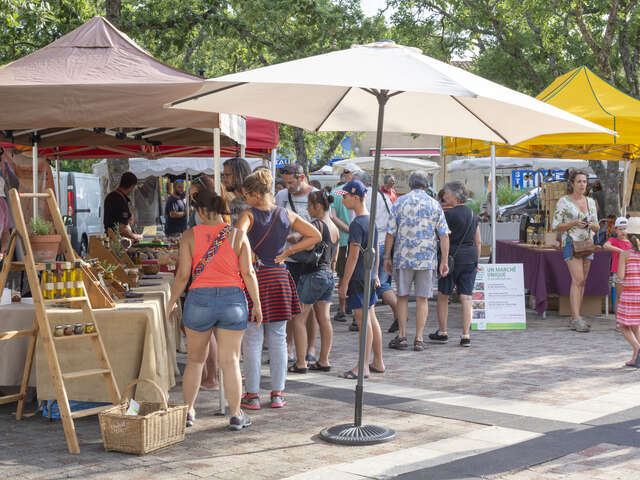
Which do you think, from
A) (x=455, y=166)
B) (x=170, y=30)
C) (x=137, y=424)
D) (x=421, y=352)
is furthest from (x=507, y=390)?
(x=455, y=166)

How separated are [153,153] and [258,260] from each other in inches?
258

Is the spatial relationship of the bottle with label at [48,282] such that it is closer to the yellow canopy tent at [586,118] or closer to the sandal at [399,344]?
the sandal at [399,344]

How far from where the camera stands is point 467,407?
21.4ft

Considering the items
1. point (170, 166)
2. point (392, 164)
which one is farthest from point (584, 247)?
point (170, 166)

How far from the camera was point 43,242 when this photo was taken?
227 inches

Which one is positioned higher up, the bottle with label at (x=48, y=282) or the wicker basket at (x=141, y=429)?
the bottle with label at (x=48, y=282)

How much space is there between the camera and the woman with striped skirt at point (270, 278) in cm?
616

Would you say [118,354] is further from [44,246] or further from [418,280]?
[418,280]

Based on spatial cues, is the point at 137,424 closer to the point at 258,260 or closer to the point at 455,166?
the point at 258,260

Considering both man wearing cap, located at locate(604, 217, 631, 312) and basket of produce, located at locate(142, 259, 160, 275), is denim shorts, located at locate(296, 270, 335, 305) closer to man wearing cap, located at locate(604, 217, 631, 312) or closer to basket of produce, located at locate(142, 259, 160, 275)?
basket of produce, located at locate(142, 259, 160, 275)

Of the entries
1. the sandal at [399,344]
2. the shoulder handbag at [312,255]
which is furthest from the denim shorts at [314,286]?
the sandal at [399,344]

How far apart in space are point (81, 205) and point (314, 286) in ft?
52.7

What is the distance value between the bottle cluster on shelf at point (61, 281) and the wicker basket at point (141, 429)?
2.71ft

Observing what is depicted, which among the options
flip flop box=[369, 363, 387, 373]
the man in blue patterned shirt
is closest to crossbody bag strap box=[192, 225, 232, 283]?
flip flop box=[369, 363, 387, 373]
